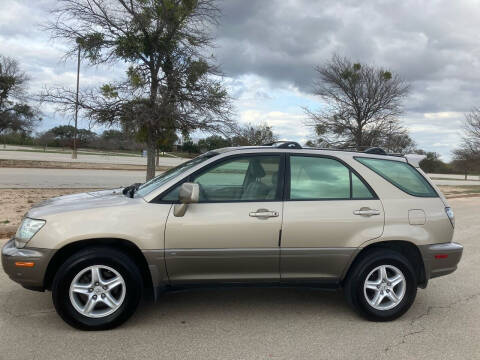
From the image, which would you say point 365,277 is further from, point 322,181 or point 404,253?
point 322,181

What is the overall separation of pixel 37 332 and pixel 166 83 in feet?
25.5

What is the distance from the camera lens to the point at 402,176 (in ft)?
13.8

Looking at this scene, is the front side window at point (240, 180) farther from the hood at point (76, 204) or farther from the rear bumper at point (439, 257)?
the rear bumper at point (439, 257)

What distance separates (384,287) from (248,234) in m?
1.44

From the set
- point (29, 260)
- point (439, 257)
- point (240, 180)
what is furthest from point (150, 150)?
point (439, 257)

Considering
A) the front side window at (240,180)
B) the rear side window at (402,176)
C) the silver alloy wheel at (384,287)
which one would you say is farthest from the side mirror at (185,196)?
the silver alloy wheel at (384,287)

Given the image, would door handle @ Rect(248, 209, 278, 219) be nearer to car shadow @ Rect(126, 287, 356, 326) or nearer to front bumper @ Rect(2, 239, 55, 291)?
car shadow @ Rect(126, 287, 356, 326)

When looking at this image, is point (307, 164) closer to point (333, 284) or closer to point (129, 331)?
point (333, 284)

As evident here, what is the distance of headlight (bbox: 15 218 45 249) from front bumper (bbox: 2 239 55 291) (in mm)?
68

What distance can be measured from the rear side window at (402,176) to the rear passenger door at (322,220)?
0.86ft

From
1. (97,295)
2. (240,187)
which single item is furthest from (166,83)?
(97,295)

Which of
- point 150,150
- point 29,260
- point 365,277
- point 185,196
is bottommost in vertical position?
point 365,277

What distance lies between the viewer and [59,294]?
11.4ft

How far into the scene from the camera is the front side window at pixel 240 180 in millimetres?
3840
